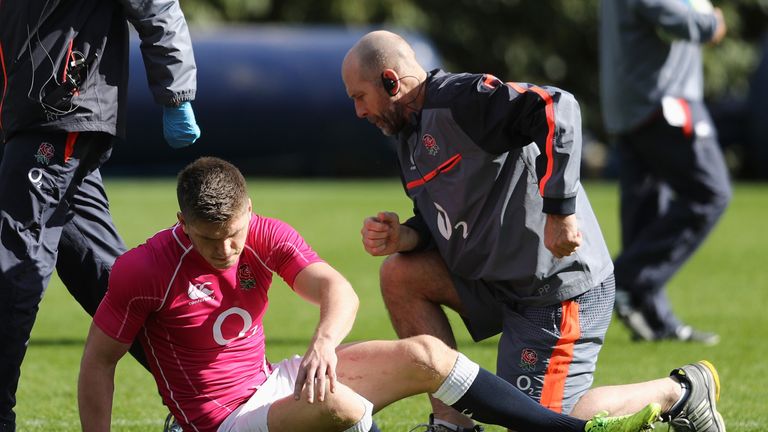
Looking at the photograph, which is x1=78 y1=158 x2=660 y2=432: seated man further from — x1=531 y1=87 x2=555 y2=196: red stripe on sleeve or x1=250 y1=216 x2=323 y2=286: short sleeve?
x1=531 y1=87 x2=555 y2=196: red stripe on sleeve

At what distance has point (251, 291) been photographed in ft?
14.5

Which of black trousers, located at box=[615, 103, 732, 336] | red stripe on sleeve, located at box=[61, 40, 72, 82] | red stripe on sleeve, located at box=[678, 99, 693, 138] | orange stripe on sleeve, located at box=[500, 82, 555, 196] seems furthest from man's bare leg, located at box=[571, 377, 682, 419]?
red stripe on sleeve, located at box=[678, 99, 693, 138]

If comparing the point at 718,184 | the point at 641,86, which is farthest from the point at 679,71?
the point at 718,184

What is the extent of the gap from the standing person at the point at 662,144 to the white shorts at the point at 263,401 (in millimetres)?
3505

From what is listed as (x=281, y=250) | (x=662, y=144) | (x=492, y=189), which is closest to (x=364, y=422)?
(x=281, y=250)

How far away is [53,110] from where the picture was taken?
4727 millimetres

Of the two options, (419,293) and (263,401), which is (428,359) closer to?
(263,401)

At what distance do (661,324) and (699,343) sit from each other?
0.28 m

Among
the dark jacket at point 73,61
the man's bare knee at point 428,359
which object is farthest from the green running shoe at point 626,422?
the dark jacket at point 73,61

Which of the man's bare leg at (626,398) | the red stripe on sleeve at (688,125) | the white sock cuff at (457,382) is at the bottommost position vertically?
the red stripe on sleeve at (688,125)

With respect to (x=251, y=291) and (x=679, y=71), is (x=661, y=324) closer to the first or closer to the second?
(x=679, y=71)

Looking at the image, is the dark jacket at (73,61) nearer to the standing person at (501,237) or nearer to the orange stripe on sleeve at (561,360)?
the standing person at (501,237)

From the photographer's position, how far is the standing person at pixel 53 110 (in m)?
4.65

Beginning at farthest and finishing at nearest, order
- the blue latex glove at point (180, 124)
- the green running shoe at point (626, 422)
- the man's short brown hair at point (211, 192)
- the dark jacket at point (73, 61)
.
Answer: the blue latex glove at point (180, 124) < the dark jacket at point (73, 61) < the green running shoe at point (626, 422) < the man's short brown hair at point (211, 192)
